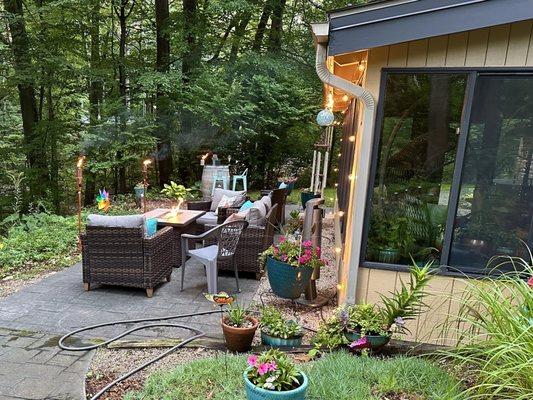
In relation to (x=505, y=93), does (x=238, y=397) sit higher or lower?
lower

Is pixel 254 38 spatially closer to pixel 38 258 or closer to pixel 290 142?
pixel 290 142

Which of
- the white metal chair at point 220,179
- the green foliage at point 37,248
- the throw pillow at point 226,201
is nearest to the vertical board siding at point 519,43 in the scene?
the throw pillow at point 226,201

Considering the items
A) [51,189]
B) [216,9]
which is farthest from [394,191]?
[51,189]

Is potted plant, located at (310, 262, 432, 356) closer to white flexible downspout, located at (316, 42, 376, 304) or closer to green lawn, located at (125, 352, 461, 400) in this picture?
green lawn, located at (125, 352, 461, 400)

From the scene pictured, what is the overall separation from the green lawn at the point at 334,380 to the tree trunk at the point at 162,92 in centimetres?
769

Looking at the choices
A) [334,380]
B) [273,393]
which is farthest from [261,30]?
[273,393]

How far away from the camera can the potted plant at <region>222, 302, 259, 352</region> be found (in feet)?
8.82

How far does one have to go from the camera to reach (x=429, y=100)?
113 inches

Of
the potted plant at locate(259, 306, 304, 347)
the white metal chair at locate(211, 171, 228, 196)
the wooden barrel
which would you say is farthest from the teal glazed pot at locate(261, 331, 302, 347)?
the wooden barrel

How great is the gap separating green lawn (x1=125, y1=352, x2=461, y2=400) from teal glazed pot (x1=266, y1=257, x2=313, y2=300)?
1.05m

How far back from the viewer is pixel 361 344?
8.29ft

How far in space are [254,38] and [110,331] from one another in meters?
9.22

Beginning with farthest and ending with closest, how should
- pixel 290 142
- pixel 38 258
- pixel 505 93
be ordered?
1. pixel 290 142
2. pixel 38 258
3. pixel 505 93

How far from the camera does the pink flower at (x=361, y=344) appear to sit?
2525mm
